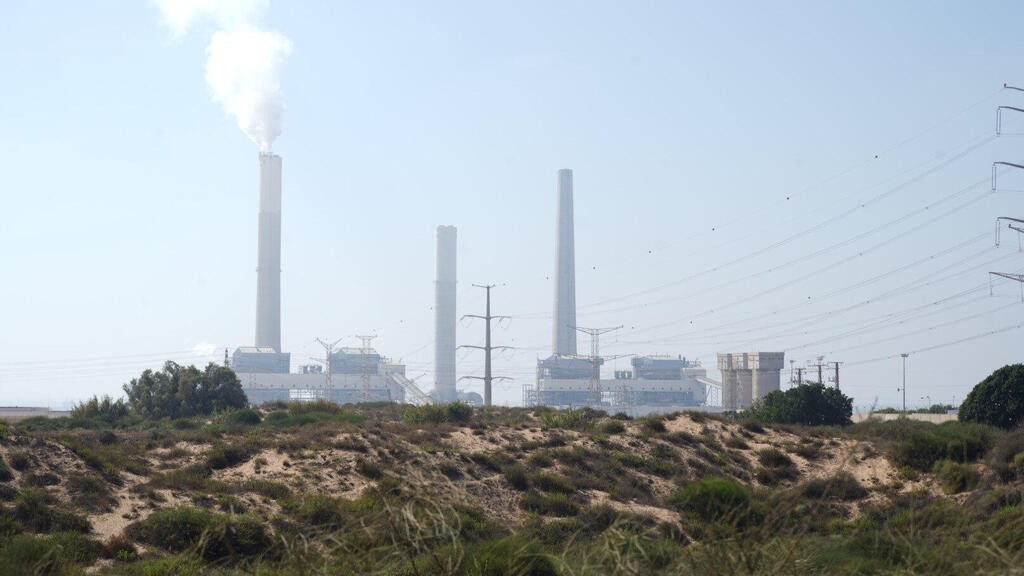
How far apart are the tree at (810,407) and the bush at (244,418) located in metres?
38.4

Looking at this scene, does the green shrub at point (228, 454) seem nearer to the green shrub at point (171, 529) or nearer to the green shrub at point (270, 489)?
the green shrub at point (270, 489)

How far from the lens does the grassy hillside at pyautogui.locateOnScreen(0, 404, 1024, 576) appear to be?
58.9 feet

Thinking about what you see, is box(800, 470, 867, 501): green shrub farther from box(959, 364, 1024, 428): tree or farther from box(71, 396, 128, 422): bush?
box(71, 396, 128, 422): bush

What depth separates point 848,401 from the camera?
67062 millimetres

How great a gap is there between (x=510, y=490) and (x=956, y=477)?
19.5 meters

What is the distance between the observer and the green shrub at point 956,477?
3619cm

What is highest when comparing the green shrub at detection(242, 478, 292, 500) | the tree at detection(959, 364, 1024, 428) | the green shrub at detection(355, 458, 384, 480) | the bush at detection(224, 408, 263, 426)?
the tree at detection(959, 364, 1024, 428)

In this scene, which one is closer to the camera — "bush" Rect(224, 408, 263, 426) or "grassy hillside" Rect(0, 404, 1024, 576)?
"grassy hillside" Rect(0, 404, 1024, 576)

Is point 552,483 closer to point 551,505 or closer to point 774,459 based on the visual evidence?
point 551,505

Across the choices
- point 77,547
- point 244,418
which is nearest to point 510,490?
point 77,547

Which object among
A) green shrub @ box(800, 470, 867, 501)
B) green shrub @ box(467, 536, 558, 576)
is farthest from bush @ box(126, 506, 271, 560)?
green shrub @ box(800, 470, 867, 501)

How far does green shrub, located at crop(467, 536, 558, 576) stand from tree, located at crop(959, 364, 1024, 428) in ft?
129

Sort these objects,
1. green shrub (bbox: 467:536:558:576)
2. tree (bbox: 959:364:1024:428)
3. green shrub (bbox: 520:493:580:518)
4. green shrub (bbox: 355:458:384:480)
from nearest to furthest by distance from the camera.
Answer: green shrub (bbox: 467:536:558:576) < green shrub (bbox: 520:493:580:518) < green shrub (bbox: 355:458:384:480) < tree (bbox: 959:364:1024:428)

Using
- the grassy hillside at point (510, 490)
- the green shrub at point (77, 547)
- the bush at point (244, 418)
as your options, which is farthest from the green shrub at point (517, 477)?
the bush at point (244, 418)
